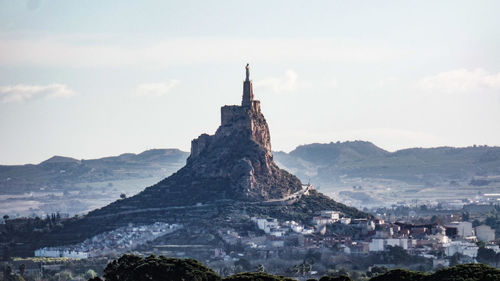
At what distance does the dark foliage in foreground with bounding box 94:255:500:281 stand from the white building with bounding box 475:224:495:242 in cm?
7693

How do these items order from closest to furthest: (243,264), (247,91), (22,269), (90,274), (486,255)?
(90,274) → (486,255) → (243,264) → (22,269) → (247,91)

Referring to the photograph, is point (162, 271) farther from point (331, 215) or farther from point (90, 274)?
point (331, 215)

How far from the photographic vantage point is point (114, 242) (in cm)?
15475

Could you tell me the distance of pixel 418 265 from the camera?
135m

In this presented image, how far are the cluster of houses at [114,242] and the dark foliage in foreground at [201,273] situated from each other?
60827mm

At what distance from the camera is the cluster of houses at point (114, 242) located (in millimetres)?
150750

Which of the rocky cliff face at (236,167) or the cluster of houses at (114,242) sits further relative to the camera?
the rocky cliff face at (236,167)

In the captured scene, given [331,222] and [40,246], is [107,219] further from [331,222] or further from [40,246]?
[331,222]

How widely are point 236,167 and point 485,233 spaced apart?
2558 cm

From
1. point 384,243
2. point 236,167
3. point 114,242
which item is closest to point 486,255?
point 384,243

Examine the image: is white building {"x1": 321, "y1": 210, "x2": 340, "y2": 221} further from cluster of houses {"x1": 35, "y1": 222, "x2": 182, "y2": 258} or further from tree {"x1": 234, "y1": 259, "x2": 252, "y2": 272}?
tree {"x1": 234, "y1": 259, "x2": 252, "y2": 272}

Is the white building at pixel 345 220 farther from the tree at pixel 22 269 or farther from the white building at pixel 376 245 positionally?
the tree at pixel 22 269

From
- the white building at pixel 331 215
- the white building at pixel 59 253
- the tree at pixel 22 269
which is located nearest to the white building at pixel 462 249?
the white building at pixel 331 215

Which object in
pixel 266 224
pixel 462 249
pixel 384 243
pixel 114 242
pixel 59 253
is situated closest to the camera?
pixel 462 249
